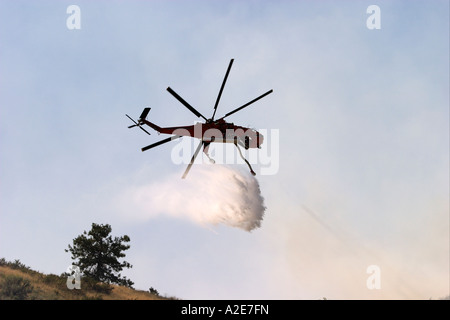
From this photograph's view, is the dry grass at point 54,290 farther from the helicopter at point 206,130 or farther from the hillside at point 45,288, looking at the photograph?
the helicopter at point 206,130

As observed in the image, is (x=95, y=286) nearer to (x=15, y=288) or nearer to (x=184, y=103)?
(x=15, y=288)

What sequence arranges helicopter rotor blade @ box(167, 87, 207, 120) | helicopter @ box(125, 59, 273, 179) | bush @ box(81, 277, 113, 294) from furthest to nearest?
bush @ box(81, 277, 113, 294) < helicopter @ box(125, 59, 273, 179) < helicopter rotor blade @ box(167, 87, 207, 120)

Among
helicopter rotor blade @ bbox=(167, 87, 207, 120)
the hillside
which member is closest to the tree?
the hillside

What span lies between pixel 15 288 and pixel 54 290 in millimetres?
2994

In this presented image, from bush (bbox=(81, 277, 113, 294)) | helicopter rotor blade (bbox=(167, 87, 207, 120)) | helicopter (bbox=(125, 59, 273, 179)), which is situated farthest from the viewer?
bush (bbox=(81, 277, 113, 294))

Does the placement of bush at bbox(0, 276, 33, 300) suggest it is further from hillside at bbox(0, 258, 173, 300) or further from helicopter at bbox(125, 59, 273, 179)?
helicopter at bbox(125, 59, 273, 179)

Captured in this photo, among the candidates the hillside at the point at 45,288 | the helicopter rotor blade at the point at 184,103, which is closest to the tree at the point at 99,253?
the hillside at the point at 45,288

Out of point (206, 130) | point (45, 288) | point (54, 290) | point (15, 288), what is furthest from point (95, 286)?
point (206, 130)

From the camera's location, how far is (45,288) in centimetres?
3403

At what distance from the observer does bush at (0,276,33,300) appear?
3186 cm

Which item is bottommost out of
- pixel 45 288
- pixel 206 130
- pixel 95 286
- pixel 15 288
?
pixel 95 286
